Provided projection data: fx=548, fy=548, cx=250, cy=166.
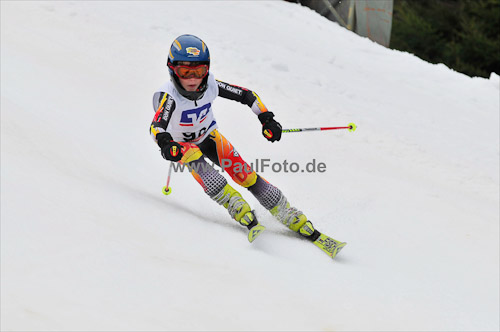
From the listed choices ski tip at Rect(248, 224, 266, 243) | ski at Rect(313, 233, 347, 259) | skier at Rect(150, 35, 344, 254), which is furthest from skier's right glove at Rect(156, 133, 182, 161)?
ski at Rect(313, 233, 347, 259)

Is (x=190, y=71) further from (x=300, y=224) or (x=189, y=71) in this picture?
(x=300, y=224)

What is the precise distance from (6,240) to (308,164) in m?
4.31

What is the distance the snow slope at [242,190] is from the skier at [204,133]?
21cm

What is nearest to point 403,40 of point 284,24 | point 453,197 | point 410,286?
point 284,24

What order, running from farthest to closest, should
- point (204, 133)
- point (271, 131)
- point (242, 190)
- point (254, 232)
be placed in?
1. point (242, 190)
2. point (204, 133)
3. point (271, 131)
4. point (254, 232)

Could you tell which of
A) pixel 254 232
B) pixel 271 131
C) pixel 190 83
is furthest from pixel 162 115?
pixel 254 232

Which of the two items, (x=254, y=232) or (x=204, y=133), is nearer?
(x=254, y=232)

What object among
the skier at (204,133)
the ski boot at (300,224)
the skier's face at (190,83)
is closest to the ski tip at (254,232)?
the skier at (204,133)

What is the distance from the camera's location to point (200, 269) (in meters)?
3.16

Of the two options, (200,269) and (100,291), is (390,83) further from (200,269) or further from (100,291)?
(100,291)

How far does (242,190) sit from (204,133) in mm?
1438

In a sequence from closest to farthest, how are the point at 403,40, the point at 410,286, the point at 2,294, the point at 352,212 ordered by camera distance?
the point at 2,294
the point at 410,286
the point at 352,212
the point at 403,40

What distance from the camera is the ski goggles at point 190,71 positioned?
165 inches

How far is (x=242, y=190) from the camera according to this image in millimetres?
6008
